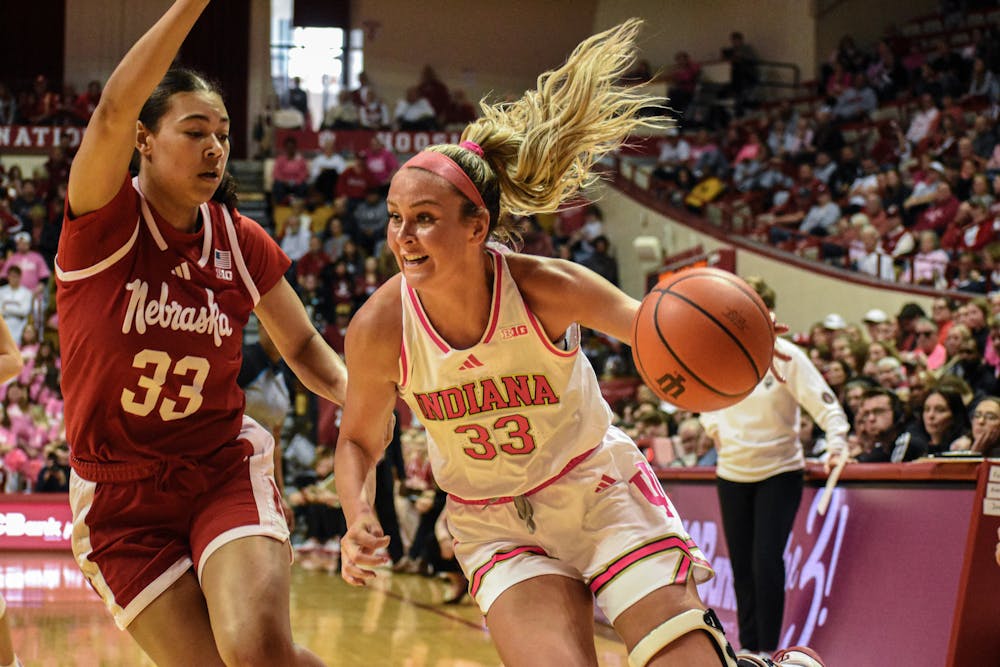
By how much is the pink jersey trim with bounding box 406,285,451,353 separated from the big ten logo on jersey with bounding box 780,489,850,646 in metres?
3.31

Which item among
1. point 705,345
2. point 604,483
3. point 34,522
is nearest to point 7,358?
point 604,483

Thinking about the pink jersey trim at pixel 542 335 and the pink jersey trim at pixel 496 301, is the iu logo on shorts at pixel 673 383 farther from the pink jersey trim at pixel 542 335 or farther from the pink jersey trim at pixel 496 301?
the pink jersey trim at pixel 496 301

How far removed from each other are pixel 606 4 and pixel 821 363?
1549cm

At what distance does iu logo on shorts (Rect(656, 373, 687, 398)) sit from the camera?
10.4ft

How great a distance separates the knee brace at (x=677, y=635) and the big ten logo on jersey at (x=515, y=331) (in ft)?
2.78

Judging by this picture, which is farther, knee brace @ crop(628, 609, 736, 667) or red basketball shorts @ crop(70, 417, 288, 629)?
red basketball shorts @ crop(70, 417, 288, 629)

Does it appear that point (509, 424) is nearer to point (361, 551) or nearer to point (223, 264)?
point (361, 551)

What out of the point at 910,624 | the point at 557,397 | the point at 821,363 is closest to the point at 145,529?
the point at 557,397

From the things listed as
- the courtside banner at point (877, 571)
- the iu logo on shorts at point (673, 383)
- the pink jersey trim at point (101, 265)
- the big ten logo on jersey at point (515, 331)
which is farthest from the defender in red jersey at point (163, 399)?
the courtside banner at point (877, 571)

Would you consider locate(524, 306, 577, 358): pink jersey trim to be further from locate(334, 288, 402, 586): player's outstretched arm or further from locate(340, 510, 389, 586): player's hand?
locate(340, 510, 389, 586): player's hand

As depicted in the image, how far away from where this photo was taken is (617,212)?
63.1ft

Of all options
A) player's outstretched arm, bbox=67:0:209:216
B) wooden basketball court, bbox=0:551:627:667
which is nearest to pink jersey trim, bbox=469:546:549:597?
player's outstretched arm, bbox=67:0:209:216

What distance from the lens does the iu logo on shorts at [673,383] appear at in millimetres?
3168

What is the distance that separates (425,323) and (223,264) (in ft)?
2.09
